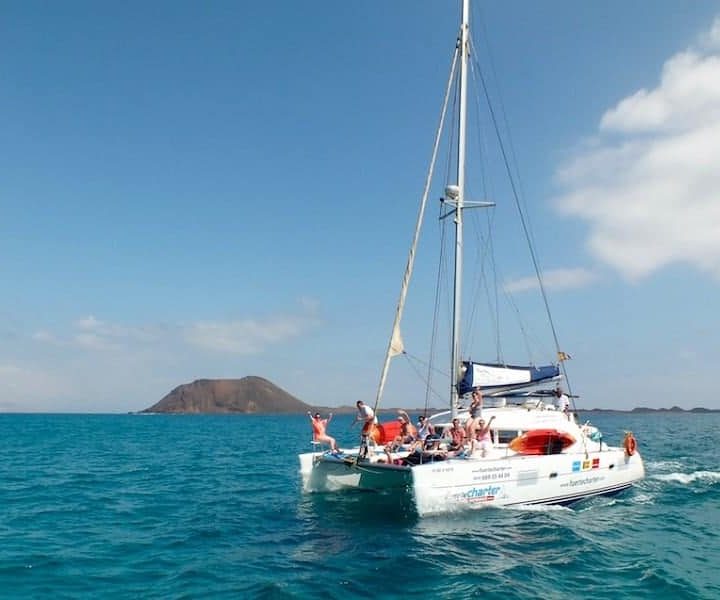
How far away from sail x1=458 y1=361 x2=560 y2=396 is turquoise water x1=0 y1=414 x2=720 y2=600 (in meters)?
4.22

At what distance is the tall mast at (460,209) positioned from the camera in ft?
56.0

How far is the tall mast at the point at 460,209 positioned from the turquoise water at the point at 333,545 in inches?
177

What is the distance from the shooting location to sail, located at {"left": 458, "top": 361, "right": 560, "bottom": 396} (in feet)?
56.3

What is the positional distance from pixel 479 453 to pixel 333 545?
4700 mm

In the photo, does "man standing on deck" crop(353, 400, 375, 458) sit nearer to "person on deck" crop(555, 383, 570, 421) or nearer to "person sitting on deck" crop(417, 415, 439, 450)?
"person sitting on deck" crop(417, 415, 439, 450)

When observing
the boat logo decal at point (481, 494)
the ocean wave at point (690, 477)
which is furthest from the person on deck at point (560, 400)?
the boat logo decal at point (481, 494)

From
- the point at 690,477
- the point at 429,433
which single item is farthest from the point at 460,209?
the point at 690,477

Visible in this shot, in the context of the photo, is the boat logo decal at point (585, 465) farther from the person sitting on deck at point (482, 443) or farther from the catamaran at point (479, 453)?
the person sitting on deck at point (482, 443)

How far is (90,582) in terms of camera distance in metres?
8.91

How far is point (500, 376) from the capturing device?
17.9 metres

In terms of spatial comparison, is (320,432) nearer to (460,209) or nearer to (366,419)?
(366,419)

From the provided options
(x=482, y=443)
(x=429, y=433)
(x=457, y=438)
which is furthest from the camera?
(x=429, y=433)

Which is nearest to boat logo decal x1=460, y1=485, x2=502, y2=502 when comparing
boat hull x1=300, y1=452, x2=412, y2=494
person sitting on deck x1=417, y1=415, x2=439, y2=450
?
boat hull x1=300, y1=452, x2=412, y2=494

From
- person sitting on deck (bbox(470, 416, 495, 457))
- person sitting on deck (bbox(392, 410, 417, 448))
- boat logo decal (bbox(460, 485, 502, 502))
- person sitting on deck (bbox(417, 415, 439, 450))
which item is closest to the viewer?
boat logo decal (bbox(460, 485, 502, 502))
